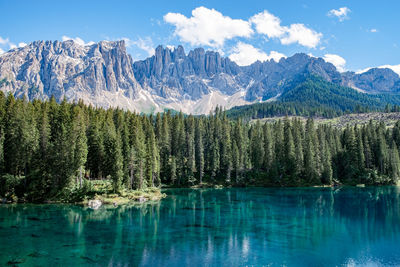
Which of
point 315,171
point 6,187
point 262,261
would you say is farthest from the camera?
point 315,171

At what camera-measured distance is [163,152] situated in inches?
4432

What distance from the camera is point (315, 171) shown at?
109 meters

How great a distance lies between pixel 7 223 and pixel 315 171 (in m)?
94.0

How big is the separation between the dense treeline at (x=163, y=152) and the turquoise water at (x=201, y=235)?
1139cm

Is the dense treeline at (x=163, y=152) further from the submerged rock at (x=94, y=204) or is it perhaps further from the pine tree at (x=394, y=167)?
the submerged rock at (x=94, y=204)

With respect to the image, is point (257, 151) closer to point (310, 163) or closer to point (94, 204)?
point (310, 163)

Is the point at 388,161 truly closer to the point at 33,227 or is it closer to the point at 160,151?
the point at 160,151

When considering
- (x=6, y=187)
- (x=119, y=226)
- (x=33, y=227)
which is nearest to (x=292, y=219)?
(x=119, y=226)

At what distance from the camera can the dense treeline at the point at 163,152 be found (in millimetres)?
67188

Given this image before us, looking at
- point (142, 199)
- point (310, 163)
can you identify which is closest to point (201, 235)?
point (142, 199)

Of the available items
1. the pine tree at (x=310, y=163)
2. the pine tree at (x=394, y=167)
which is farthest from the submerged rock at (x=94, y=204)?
the pine tree at (x=394, y=167)

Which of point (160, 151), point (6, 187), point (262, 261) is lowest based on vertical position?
point (262, 261)

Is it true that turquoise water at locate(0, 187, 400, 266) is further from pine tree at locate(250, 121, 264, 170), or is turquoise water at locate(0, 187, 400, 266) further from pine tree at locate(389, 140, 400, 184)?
pine tree at locate(389, 140, 400, 184)

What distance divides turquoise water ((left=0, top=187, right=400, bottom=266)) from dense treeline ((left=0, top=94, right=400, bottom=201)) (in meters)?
11.4
